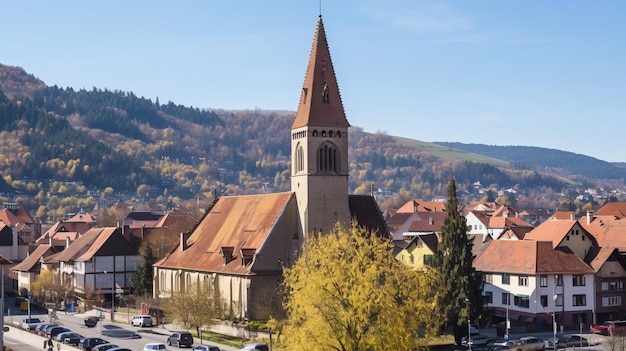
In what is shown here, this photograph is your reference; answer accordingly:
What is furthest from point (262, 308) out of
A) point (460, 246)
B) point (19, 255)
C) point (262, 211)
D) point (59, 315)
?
point (19, 255)

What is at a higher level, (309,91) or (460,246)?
(309,91)

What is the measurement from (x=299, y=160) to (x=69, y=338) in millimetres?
24523

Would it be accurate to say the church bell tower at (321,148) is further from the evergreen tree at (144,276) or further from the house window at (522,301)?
the evergreen tree at (144,276)

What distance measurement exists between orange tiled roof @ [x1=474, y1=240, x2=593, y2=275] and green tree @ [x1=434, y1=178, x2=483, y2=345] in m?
10.9

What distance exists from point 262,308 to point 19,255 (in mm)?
73745

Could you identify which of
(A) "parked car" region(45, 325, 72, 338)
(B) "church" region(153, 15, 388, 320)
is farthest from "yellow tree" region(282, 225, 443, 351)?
(A) "parked car" region(45, 325, 72, 338)

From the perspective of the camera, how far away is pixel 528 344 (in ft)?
248

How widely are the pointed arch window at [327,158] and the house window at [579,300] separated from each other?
24.8 m

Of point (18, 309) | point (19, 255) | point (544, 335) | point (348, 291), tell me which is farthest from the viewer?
point (19, 255)

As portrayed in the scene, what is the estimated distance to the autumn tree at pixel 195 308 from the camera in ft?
266

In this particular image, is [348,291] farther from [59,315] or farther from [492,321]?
[59,315]

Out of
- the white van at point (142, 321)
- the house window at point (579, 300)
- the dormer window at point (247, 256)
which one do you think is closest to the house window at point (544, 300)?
the house window at point (579, 300)

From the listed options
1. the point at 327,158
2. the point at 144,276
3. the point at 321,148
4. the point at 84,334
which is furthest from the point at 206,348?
the point at 144,276

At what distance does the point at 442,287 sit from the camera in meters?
78.9
